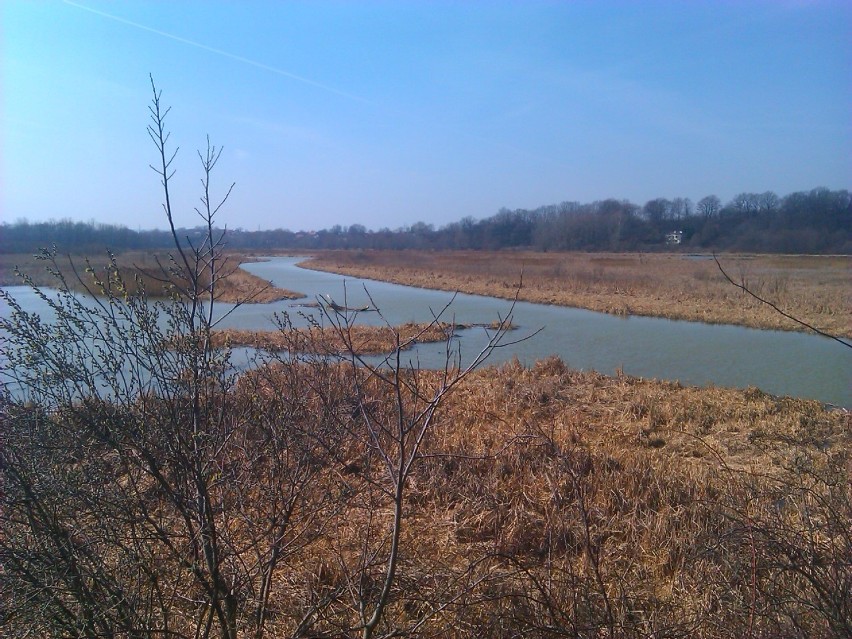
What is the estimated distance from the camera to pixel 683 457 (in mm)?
7180

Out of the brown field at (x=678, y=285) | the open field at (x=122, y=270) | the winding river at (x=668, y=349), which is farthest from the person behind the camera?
the brown field at (x=678, y=285)

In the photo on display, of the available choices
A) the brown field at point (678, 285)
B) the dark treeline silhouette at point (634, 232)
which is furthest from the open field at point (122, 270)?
the brown field at point (678, 285)

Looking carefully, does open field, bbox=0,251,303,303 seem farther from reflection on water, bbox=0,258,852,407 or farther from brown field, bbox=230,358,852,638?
reflection on water, bbox=0,258,852,407

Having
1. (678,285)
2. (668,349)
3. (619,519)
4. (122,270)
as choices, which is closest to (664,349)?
(668,349)

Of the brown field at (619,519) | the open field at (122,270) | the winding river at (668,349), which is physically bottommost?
the winding river at (668,349)

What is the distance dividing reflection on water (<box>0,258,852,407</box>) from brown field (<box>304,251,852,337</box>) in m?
1.52

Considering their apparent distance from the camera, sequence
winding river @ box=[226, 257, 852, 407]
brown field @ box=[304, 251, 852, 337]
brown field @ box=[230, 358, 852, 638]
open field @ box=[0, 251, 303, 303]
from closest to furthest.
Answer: open field @ box=[0, 251, 303, 303]
brown field @ box=[230, 358, 852, 638]
winding river @ box=[226, 257, 852, 407]
brown field @ box=[304, 251, 852, 337]

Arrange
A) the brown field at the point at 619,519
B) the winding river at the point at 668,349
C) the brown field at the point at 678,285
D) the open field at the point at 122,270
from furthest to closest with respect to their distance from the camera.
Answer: the brown field at the point at 678,285, the winding river at the point at 668,349, the brown field at the point at 619,519, the open field at the point at 122,270

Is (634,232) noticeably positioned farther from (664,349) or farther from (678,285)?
(664,349)

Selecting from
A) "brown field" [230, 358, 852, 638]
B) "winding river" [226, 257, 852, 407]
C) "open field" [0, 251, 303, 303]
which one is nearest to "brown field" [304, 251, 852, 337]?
"winding river" [226, 257, 852, 407]

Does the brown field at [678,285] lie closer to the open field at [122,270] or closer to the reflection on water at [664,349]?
the reflection on water at [664,349]

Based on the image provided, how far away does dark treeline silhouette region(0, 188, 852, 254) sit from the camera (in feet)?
45.2

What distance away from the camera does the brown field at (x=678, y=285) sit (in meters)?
21.4

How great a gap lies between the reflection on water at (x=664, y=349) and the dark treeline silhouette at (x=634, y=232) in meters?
3.49
